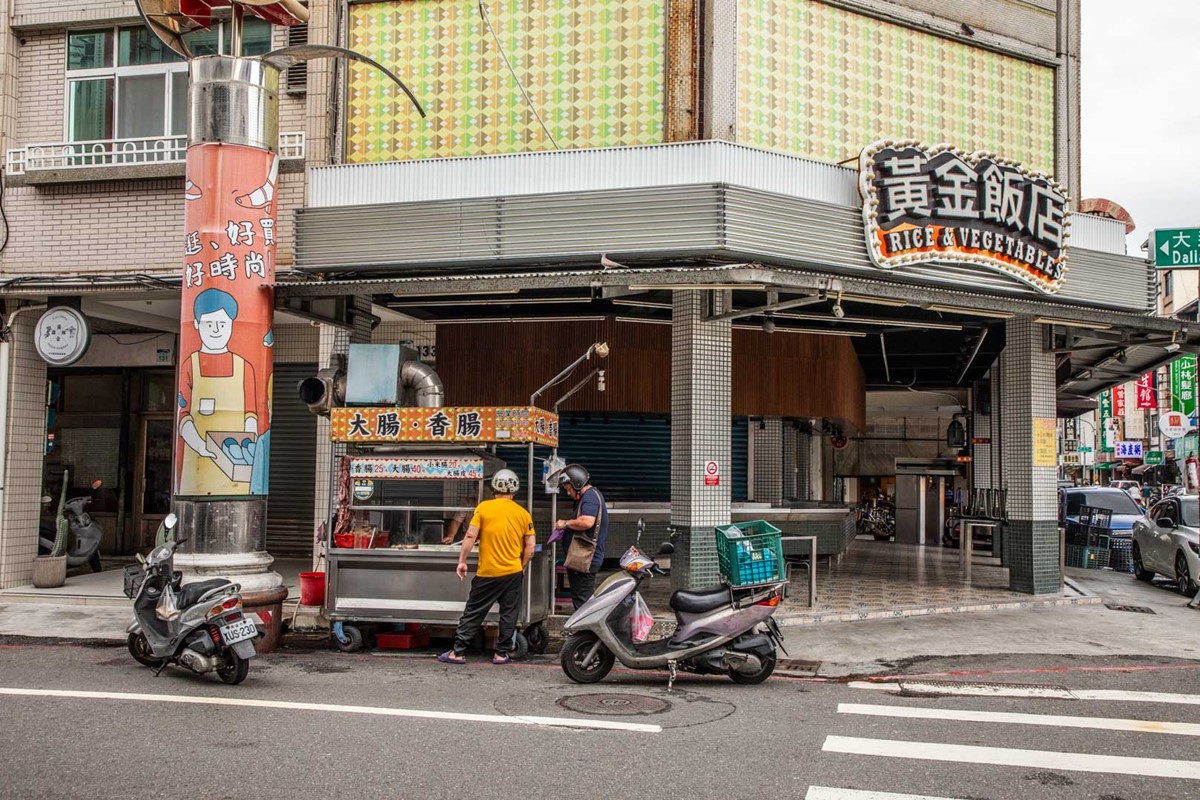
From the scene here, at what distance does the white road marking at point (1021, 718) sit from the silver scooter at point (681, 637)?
3.32 feet

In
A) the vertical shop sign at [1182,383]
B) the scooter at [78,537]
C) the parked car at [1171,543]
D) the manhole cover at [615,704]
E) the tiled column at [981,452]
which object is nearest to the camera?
the manhole cover at [615,704]

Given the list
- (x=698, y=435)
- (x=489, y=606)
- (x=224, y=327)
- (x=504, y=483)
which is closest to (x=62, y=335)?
(x=224, y=327)

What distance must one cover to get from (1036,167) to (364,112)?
30.4 ft

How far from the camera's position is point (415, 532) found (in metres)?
11.3

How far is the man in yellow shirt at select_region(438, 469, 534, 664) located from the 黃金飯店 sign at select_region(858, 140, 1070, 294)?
5328 mm

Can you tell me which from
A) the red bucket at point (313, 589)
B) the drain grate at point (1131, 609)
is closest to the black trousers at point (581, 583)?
the red bucket at point (313, 589)

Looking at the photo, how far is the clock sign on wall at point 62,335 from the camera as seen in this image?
13.8 meters

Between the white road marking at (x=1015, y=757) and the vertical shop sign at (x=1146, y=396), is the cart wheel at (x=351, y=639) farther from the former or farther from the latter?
the vertical shop sign at (x=1146, y=396)

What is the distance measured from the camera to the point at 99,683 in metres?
8.70

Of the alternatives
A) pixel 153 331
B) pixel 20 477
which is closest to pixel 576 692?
pixel 20 477

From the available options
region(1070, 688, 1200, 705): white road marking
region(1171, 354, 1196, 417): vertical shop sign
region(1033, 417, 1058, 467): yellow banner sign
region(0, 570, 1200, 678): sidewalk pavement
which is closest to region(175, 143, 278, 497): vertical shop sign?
region(0, 570, 1200, 678): sidewalk pavement

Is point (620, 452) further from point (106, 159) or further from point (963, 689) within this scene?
point (106, 159)

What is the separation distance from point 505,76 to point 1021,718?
9.49 metres

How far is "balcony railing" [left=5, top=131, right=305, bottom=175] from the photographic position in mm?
14109
